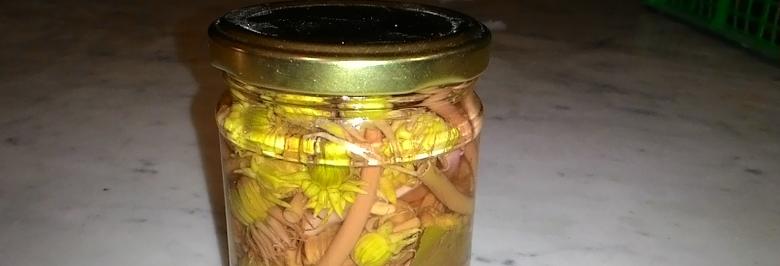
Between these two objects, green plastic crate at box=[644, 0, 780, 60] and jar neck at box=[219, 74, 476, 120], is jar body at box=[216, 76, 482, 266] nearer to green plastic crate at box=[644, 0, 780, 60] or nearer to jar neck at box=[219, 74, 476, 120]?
jar neck at box=[219, 74, 476, 120]

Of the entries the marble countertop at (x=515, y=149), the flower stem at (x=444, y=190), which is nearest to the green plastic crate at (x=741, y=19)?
the marble countertop at (x=515, y=149)

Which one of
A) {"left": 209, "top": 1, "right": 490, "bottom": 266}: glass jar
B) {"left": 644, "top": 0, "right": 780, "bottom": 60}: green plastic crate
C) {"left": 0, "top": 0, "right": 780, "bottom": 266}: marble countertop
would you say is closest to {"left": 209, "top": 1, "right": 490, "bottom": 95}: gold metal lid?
{"left": 209, "top": 1, "right": 490, "bottom": 266}: glass jar

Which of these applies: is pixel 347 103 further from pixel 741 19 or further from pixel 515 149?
pixel 741 19

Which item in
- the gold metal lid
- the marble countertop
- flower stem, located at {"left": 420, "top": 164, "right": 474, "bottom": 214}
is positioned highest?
the gold metal lid

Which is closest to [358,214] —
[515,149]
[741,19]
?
[515,149]

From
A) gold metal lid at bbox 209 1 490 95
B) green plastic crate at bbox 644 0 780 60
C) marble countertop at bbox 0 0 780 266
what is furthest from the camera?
green plastic crate at bbox 644 0 780 60

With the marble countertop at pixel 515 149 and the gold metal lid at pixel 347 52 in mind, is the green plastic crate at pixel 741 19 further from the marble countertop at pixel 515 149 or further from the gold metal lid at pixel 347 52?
the gold metal lid at pixel 347 52
